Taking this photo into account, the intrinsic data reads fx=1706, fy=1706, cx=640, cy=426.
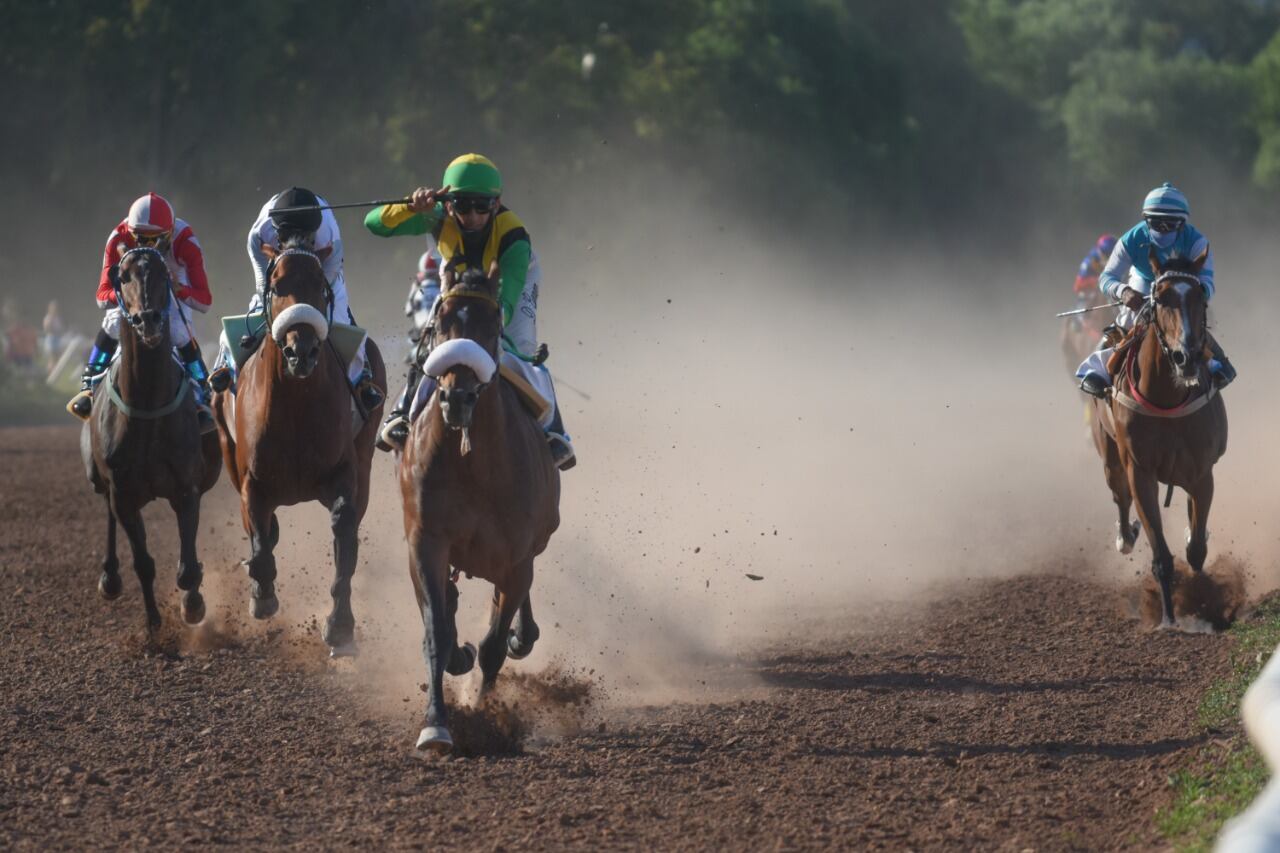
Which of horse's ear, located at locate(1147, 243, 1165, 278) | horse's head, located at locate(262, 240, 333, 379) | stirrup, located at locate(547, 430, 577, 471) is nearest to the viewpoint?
stirrup, located at locate(547, 430, 577, 471)

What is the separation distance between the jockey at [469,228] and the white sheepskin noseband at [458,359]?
759 millimetres

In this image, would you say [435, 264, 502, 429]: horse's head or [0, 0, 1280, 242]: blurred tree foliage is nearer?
[435, 264, 502, 429]: horse's head

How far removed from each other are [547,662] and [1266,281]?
126 feet

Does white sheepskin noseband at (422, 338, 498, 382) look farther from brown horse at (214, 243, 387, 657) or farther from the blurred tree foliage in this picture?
the blurred tree foliage

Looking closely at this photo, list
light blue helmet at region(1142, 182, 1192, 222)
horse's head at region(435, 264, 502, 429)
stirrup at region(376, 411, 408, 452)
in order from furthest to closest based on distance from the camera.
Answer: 1. light blue helmet at region(1142, 182, 1192, 222)
2. stirrup at region(376, 411, 408, 452)
3. horse's head at region(435, 264, 502, 429)

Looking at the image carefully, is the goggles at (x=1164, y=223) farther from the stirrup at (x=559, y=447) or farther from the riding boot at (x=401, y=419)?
the riding boot at (x=401, y=419)

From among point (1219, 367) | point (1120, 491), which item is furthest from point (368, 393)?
point (1120, 491)

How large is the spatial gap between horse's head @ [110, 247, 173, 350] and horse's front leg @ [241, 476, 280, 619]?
112cm

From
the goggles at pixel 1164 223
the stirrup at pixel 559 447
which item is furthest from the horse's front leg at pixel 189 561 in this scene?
the goggles at pixel 1164 223

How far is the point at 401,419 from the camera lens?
29.2ft

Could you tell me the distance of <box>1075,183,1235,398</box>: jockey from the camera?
37.5ft

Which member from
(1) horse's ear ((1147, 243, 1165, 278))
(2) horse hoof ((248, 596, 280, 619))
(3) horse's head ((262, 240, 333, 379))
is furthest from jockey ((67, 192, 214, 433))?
(1) horse's ear ((1147, 243, 1165, 278))

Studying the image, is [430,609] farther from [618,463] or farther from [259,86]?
[259,86]

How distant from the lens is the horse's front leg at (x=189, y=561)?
11172 millimetres
